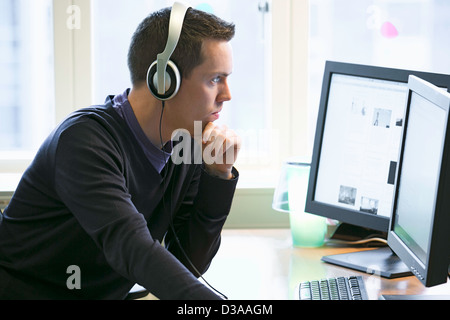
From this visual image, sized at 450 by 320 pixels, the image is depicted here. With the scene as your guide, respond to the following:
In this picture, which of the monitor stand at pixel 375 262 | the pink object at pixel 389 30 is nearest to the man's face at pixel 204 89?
the monitor stand at pixel 375 262

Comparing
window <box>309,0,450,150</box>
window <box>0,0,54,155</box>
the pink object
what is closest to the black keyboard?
window <box>309,0,450,150</box>

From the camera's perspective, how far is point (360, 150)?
5.71 feet

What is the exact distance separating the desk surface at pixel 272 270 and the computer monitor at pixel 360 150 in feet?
0.23

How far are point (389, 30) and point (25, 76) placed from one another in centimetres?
134

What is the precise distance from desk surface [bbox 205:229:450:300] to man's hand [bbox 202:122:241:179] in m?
0.26

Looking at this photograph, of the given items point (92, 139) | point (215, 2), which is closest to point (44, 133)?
point (215, 2)

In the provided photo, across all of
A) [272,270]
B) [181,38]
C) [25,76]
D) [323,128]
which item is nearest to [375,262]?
[272,270]

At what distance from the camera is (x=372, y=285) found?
4.93ft

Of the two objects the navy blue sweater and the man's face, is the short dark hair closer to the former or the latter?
the man's face

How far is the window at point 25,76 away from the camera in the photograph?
2354 millimetres

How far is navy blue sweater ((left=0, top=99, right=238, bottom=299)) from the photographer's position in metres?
1.08

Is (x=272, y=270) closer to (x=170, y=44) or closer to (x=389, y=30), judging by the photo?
(x=170, y=44)
